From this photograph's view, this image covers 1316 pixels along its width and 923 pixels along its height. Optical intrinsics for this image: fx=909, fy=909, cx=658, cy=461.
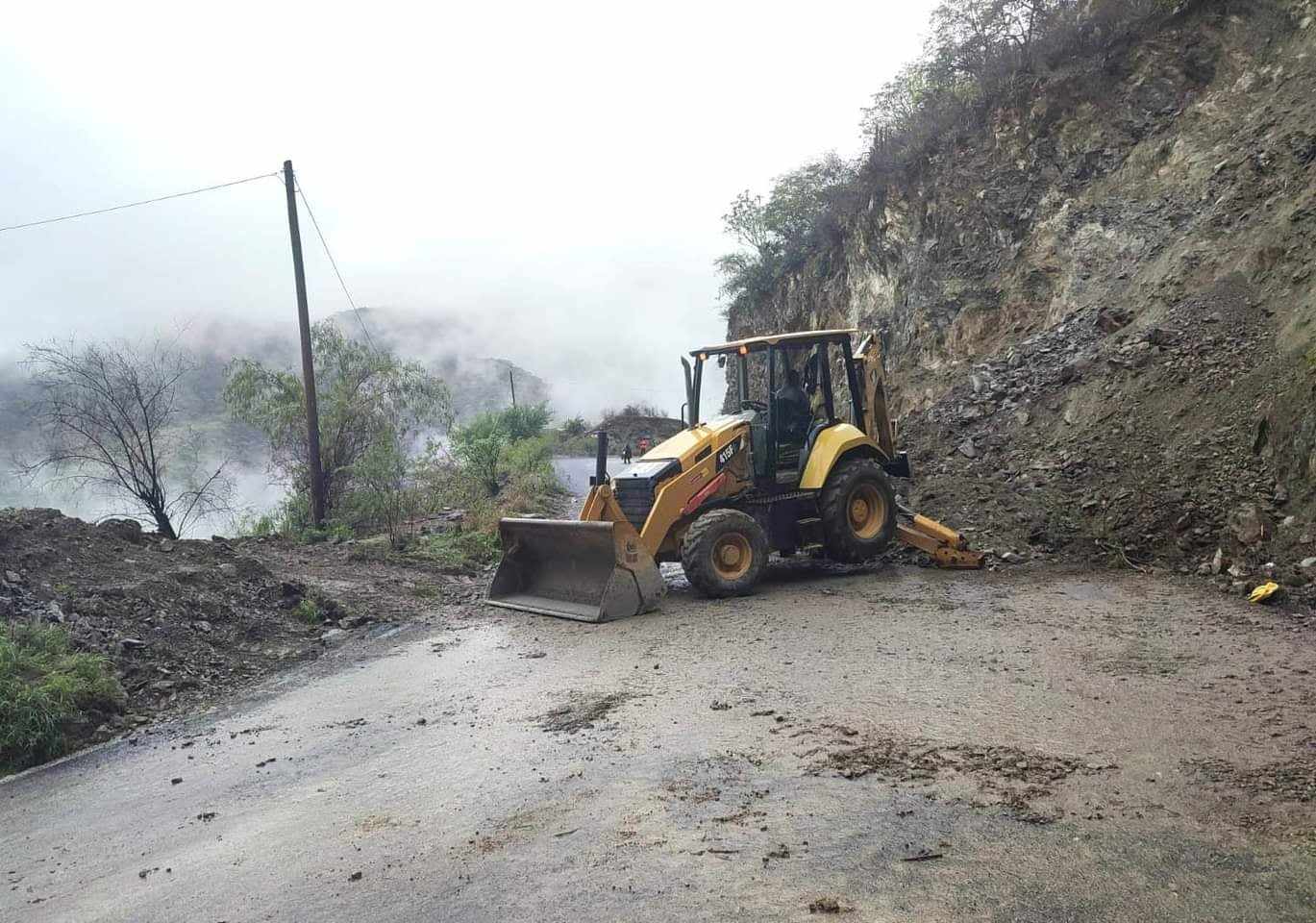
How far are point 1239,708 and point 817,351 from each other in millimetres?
6049

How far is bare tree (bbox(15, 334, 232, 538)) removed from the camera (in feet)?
49.1

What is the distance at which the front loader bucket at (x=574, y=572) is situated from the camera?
8.52m

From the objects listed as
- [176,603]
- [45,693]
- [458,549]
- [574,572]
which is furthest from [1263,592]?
[458,549]

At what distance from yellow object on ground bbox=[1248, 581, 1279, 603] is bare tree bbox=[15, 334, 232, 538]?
14.9 m

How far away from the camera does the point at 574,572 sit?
9234 millimetres

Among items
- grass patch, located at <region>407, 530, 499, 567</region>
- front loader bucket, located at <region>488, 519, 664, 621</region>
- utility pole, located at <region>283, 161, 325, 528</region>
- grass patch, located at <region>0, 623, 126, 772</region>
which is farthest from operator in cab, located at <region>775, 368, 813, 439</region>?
utility pole, located at <region>283, 161, 325, 528</region>

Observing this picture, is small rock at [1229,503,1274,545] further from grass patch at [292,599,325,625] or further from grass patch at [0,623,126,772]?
grass patch at [0,623,126,772]

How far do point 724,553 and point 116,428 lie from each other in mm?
11685

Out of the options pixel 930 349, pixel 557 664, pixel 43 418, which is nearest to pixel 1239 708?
pixel 557 664

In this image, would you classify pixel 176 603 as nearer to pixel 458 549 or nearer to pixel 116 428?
pixel 458 549

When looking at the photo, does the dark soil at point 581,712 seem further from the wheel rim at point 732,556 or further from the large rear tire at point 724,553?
the wheel rim at point 732,556

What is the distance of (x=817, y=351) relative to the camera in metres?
10.1

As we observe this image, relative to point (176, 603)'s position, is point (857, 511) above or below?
above

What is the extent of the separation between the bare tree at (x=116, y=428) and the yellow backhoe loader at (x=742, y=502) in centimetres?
919
